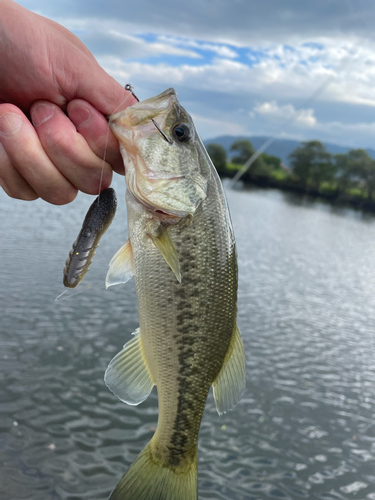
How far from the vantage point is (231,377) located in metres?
3.01

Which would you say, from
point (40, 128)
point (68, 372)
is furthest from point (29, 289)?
point (40, 128)

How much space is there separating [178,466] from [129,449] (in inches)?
252

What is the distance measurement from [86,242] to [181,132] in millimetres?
958

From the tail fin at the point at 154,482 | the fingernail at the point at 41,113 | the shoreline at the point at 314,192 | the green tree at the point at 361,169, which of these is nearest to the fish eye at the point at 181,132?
the fingernail at the point at 41,113

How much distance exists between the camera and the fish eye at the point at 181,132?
8.93 ft

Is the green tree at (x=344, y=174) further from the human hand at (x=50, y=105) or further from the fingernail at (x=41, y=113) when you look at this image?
the fingernail at (x=41, y=113)

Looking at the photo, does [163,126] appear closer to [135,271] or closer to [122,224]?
[135,271]

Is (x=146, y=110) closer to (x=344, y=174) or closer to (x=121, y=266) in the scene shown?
(x=121, y=266)

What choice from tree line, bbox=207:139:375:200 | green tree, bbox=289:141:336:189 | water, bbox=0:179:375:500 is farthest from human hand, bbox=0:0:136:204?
green tree, bbox=289:141:336:189

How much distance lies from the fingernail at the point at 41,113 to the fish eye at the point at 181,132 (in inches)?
30.8

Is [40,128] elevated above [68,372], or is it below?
above

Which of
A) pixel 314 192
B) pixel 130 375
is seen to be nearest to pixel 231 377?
pixel 130 375

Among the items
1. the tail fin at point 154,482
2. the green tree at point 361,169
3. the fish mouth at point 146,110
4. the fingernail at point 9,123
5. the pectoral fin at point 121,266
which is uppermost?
the green tree at point 361,169

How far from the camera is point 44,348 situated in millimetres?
11281
